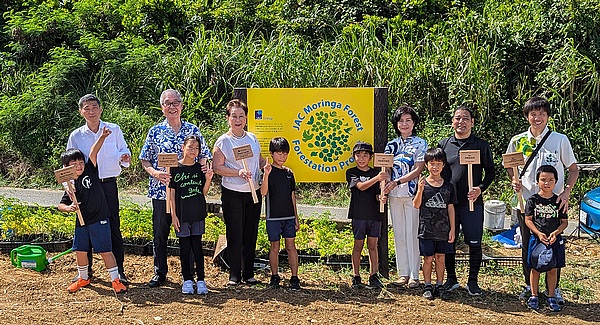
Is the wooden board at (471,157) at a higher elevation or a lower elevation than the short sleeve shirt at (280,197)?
higher

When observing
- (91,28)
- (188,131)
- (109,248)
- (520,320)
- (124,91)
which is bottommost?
(520,320)

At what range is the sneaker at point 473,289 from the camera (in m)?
6.30

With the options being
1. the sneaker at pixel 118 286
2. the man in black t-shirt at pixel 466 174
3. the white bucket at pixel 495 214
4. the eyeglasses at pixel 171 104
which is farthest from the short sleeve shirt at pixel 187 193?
the white bucket at pixel 495 214

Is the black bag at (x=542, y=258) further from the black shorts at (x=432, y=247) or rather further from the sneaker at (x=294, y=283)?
the sneaker at (x=294, y=283)

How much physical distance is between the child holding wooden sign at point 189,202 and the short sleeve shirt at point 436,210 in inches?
75.6

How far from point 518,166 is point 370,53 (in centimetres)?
664

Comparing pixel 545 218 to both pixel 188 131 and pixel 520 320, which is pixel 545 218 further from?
pixel 188 131

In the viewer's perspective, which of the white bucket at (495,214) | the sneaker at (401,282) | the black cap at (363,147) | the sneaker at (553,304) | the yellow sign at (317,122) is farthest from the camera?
the white bucket at (495,214)

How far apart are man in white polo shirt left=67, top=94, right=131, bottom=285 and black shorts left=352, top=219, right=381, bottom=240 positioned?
2.22 m

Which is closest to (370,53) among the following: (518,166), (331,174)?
(331,174)

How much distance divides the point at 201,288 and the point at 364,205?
5.42 ft

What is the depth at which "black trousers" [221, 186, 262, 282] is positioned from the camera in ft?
21.1

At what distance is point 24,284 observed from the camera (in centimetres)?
655

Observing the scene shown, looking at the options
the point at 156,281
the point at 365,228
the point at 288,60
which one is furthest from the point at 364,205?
the point at 288,60
